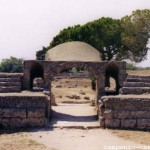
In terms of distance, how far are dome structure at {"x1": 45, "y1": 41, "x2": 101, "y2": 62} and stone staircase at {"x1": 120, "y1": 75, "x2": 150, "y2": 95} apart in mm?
4359

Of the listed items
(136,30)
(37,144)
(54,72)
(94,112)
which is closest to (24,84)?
(54,72)

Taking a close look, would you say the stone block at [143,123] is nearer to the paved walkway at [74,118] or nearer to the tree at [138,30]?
the paved walkway at [74,118]

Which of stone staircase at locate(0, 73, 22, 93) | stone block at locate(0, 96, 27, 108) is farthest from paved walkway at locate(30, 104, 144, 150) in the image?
stone staircase at locate(0, 73, 22, 93)

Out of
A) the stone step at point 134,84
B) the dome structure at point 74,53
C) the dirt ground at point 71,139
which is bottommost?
the dirt ground at point 71,139

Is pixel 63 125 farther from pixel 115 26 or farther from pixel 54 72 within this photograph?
pixel 115 26

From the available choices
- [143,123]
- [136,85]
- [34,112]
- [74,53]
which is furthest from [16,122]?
[74,53]

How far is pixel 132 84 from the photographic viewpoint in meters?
23.3

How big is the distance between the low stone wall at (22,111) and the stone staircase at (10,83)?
3.41 m

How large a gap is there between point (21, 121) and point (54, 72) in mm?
4985

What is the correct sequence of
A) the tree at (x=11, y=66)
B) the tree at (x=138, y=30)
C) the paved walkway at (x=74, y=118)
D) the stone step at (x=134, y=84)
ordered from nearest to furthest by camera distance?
1. the paved walkway at (x=74, y=118)
2. the stone step at (x=134, y=84)
3. the tree at (x=138, y=30)
4. the tree at (x=11, y=66)

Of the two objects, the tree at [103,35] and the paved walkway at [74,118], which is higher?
the tree at [103,35]

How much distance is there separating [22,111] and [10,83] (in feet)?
14.2

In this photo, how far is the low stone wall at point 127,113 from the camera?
19.3m

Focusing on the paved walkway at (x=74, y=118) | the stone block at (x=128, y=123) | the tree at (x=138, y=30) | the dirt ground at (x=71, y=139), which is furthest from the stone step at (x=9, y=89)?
the tree at (x=138, y=30)
